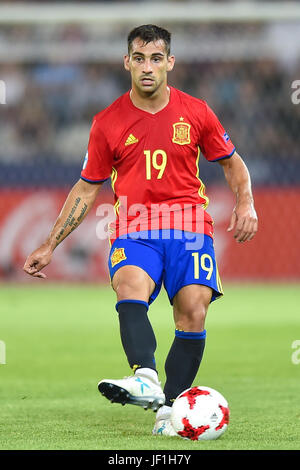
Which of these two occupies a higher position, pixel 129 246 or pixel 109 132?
pixel 109 132

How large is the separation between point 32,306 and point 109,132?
7.79 m

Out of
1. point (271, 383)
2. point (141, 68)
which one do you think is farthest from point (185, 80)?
point (141, 68)

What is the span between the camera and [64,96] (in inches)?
692

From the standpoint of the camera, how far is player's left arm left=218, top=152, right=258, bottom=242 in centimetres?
550

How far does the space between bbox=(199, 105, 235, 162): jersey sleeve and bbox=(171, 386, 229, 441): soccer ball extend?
1.48 metres

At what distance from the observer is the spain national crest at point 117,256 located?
5.52 meters

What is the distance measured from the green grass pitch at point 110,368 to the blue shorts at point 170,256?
83cm

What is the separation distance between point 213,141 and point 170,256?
0.75 metres

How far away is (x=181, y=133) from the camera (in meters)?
5.70

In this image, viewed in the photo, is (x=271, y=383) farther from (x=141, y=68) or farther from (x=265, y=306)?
(x=265, y=306)

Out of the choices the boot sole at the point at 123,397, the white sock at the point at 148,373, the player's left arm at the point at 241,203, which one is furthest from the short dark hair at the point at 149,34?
the boot sole at the point at 123,397

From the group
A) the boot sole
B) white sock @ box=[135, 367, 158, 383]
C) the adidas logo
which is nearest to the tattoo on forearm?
the adidas logo

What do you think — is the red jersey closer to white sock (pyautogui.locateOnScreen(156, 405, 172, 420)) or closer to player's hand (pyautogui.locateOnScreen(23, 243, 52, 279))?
player's hand (pyautogui.locateOnScreen(23, 243, 52, 279))

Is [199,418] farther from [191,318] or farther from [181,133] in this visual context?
[181,133]
